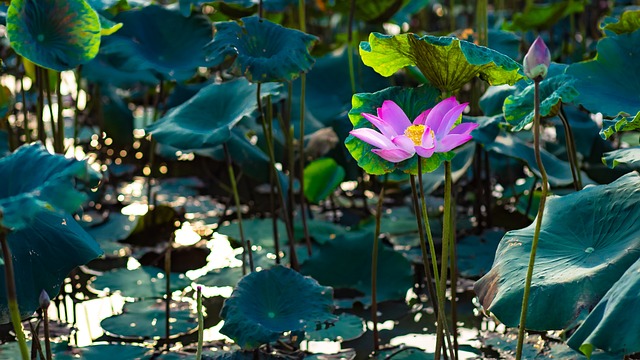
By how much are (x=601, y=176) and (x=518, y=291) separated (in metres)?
1.50

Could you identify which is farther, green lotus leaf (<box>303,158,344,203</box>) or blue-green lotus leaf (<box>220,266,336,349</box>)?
green lotus leaf (<box>303,158,344,203</box>)

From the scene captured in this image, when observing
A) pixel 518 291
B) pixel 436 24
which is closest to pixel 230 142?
pixel 518 291

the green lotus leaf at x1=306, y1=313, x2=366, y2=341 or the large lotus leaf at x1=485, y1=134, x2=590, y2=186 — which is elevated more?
the large lotus leaf at x1=485, y1=134, x2=590, y2=186

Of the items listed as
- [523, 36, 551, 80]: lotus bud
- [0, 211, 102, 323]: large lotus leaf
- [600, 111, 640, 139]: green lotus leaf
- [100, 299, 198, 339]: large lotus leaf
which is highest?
[523, 36, 551, 80]: lotus bud

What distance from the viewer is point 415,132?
53.1 inches

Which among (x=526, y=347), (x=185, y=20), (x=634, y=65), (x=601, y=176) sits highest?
(x=185, y=20)

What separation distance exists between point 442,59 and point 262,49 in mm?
637

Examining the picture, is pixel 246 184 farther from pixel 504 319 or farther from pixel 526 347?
pixel 504 319

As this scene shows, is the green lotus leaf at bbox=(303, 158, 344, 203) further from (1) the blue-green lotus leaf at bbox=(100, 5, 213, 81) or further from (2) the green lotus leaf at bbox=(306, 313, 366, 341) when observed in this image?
(2) the green lotus leaf at bbox=(306, 313, 366, 341)

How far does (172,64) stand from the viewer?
94.6 inches

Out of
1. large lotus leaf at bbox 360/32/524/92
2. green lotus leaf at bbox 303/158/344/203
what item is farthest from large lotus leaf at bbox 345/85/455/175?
green lotus leaf at bbox 303/158/344/203

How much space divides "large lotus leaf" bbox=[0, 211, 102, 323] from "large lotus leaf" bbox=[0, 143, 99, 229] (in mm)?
268

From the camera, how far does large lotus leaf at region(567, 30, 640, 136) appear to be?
1.85 m

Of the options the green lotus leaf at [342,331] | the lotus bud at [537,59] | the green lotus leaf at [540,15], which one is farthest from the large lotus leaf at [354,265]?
the green lotus leaf at [540,15]
